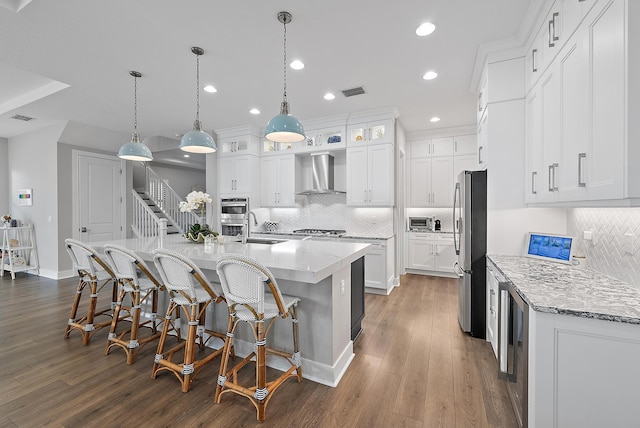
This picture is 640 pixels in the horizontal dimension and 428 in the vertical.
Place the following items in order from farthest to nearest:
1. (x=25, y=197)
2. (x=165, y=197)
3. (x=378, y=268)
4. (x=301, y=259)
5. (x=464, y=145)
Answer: (x=165, y=197) < (x=25, y=197) < (x=464, y=145) < (x=378, y=268) < (x=301, y=259)

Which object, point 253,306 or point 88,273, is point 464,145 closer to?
point 253,306

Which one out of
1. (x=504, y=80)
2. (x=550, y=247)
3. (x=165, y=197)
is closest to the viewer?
(x=550, y=247)

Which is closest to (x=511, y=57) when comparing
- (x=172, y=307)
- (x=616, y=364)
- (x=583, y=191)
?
(x=583, y=191)

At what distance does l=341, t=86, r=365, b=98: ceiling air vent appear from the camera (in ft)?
12.5

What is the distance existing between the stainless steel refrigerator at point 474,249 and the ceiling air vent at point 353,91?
5.96ft

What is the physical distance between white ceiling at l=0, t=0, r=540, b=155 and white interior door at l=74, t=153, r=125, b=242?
4.81ft

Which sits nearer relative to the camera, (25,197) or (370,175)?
(370,175)

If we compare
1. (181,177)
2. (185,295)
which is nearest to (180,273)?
(185,295)

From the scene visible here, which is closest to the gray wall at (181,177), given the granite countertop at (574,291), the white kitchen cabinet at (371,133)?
the white kitchen cabinet at (371,133)

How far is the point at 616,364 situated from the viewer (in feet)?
4.04

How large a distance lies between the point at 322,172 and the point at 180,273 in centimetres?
344

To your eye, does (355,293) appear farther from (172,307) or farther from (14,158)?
(14,158)

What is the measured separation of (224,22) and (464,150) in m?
4.74

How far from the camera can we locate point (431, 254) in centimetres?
552
